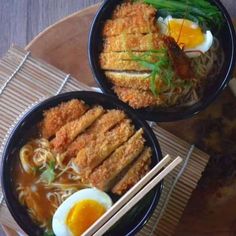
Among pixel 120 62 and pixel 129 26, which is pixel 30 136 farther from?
pixel 129 26

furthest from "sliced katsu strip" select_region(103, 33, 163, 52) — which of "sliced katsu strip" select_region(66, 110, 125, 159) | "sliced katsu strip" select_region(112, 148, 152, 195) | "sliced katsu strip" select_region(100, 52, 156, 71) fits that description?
"sliced katsu strip" select_region(112, 148, 152, 195)

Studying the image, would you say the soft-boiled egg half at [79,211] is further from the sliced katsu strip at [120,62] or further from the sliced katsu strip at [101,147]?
the sliced katsu strip at [120,62]

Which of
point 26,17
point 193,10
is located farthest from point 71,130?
point 26,17

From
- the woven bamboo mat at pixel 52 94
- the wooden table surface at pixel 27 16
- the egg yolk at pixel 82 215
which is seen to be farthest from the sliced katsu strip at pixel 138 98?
the wooden table surface at pixel 27 16

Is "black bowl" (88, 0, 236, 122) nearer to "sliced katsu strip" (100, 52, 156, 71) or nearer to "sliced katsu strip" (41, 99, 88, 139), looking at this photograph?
"sliced katsu strip" (100, 52, 156, 71)

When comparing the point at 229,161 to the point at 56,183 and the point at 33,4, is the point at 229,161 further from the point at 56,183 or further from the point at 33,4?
the point at 33,4

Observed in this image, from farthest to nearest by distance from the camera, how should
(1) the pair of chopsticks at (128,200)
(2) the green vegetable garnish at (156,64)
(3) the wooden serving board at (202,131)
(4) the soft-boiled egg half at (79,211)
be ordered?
(3) the wooden serving board at (202,131) → (2) the green vegetable garnish at (156,64) → (4) the soft-boiled egg half at (79,211) → (1) the pair of chopsticks at (128,200)

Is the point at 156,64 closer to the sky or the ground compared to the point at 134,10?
closer to the ground
